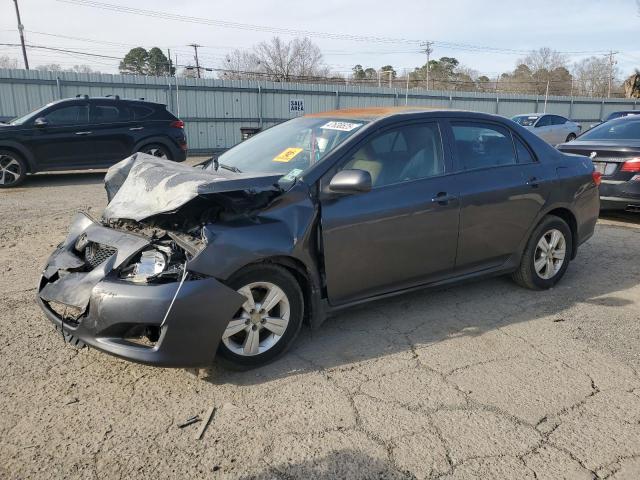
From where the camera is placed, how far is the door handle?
152 inches

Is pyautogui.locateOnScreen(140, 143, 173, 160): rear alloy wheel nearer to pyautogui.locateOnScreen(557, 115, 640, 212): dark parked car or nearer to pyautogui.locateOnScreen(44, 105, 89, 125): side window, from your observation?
pyautogui.locateOnScreen(44, 105, 89, 125): side window

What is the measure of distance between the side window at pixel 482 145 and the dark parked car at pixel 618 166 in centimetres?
356

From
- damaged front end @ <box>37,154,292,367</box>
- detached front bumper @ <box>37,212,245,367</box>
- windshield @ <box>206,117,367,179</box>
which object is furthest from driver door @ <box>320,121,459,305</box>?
detached front bumper @ <box>37,212,245,367</box>

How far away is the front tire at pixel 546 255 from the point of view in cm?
466

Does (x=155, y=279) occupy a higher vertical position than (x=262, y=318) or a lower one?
higher

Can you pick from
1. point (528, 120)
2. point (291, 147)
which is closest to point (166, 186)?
point (291, 147)

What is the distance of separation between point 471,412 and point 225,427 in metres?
1.35

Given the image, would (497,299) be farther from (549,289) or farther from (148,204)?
(148,204)

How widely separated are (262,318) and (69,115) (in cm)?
911

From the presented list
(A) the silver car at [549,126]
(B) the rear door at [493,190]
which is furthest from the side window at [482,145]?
(A) the silver car at [549,126]

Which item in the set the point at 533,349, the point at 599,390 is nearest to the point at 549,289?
the point at 533,349

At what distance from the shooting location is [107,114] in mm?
10805

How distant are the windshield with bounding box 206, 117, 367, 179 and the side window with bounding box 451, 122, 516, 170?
0.91m

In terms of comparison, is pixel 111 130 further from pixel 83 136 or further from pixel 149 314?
pixel 149 314
